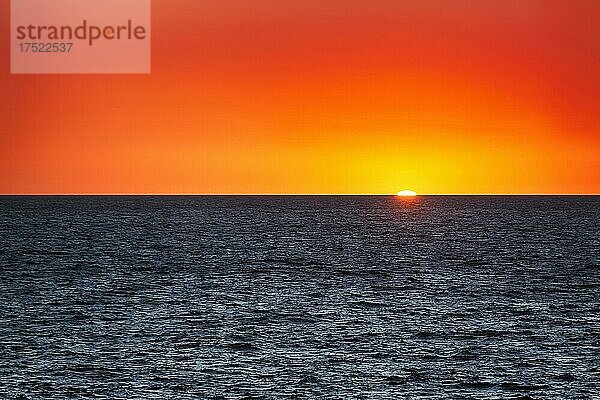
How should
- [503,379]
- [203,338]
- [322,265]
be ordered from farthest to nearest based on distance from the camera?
[322,265]
[203,338]
[503,379]

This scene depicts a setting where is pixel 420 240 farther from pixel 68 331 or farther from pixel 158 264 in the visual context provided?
pixel 68 331

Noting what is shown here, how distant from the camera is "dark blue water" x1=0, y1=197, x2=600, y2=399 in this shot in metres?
27.9

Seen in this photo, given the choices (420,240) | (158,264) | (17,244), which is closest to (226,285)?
(158,264)

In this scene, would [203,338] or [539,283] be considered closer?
[203,338]

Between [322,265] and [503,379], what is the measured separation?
44.7m

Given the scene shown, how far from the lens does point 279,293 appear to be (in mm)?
52250

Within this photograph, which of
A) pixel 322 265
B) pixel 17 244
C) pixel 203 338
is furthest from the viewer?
pixel 17 244

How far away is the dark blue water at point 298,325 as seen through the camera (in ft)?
91.4

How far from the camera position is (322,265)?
7306cm

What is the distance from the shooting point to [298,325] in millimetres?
39688

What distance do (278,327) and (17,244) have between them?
A: 65852 millimetres

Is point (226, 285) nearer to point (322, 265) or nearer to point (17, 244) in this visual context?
point (322, 265)

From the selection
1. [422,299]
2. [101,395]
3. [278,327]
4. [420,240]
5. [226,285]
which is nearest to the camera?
[101,395]


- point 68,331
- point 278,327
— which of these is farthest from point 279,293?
point 68,331
